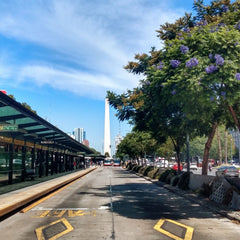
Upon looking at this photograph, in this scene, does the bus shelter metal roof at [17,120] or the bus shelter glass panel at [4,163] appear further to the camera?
the bus shelter glass panel at [4,163]

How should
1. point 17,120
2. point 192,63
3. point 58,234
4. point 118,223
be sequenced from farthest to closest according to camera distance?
point 17,120 < point 192,63 < point 118,223 < point 58,234

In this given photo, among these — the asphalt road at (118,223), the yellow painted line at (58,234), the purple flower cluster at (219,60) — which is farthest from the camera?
the purple flower cluster at (219,60)

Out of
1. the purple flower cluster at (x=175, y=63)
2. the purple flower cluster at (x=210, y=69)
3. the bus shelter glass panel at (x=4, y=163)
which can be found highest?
the purple flower cluster at (x=175, y=63)

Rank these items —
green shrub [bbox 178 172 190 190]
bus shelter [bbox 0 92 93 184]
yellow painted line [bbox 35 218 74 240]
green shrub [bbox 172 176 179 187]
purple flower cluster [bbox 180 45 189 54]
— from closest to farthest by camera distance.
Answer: yellow painted line [bbox 35 218 74 240]
purple flower cluster [bbox 180 45 189 54]
bus shelter [bbox 0 92 93 184]
green shrub [bbox 178 172 190 190]
green shrub [bbox 172 176 179 187]

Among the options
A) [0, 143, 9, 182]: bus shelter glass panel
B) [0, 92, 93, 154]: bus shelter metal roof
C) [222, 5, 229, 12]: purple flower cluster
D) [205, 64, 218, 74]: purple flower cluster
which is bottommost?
[0, 143, 9, 182]: bus shelter glass panel

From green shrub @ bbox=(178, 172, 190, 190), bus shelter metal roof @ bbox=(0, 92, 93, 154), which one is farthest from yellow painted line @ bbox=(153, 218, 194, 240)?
green shrub @ bbox=(178, 172, 190, 190)

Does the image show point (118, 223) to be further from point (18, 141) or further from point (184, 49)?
point (18, 141)

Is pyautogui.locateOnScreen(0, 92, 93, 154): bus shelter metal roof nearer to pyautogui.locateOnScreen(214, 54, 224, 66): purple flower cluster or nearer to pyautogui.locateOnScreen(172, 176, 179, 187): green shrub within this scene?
pyautogui.locateOnScreen(214, 54, 224, 66): purple flower cluster

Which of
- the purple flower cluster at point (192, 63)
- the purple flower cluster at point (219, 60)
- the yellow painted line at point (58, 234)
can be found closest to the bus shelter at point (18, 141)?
the yellow painted line at point (58, 234)

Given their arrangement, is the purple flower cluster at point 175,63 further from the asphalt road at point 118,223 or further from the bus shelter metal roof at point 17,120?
the bus shelter metal roof at point 17,120

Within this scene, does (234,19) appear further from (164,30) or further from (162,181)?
(162,181)

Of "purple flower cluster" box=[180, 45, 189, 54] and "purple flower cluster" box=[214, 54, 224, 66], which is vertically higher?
"purple flower cluster" box=[180, 45, 189, 54]

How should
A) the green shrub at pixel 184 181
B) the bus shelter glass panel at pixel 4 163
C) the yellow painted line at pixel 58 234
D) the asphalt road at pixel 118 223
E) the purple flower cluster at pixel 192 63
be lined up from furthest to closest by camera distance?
the green shrub at pixel 184 181 < the bus shelter glass panel at pixel 4 163 < the purple flower cluster at pixel 192 63 < the asphalt road at pixel 118 223 < the yellow painted line at pixel 58 234

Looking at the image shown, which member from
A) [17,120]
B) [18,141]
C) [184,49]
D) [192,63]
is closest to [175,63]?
[184,49]
